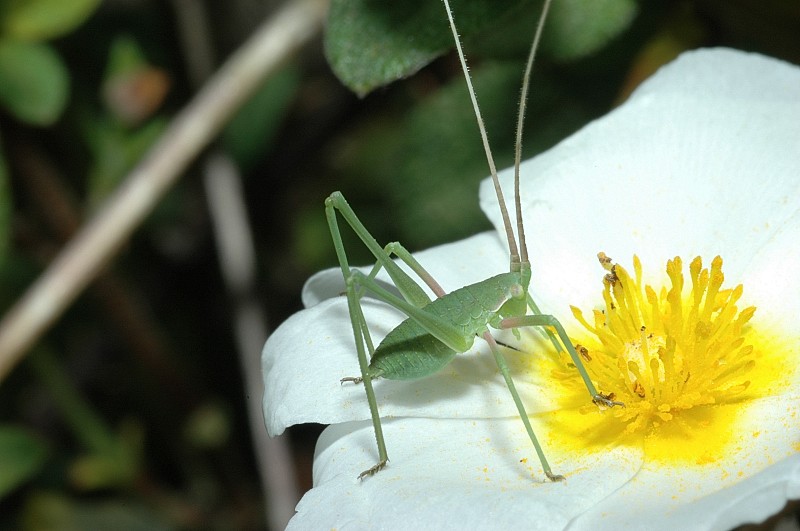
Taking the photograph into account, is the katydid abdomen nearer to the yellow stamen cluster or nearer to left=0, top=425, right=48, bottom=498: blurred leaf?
the yellow stamen cluster

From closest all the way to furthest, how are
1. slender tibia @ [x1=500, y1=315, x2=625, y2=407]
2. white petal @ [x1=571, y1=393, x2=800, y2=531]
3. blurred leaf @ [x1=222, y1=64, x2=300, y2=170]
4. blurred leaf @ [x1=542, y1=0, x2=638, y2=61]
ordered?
white petal @ [x1=571, y1=393, x2=800, y2=531] < slender tibia @ [x1=500, y1=315, x2=625, y2=407] < blurred leaf @ [x1=542, y1=0, x2=638, y2=61] < blurred leaf @ [x1=222, y1=64, x2=300, y2=170]

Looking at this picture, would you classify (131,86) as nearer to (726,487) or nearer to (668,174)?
(668,174)

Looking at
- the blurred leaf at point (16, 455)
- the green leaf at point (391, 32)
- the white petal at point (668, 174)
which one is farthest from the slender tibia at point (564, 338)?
the blurred leaf at point (16, 455)

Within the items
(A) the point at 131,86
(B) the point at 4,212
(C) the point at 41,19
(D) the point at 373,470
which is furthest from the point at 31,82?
(D) the point at 373,470

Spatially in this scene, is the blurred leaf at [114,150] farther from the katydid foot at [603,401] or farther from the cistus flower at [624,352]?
the katydid foot at [603,401]

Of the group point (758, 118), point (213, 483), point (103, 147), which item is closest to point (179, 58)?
point (103, 147)

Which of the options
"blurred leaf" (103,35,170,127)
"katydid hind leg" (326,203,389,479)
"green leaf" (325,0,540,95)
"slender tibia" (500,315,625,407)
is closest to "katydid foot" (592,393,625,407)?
"slender tibia" (500,315,625,407)
